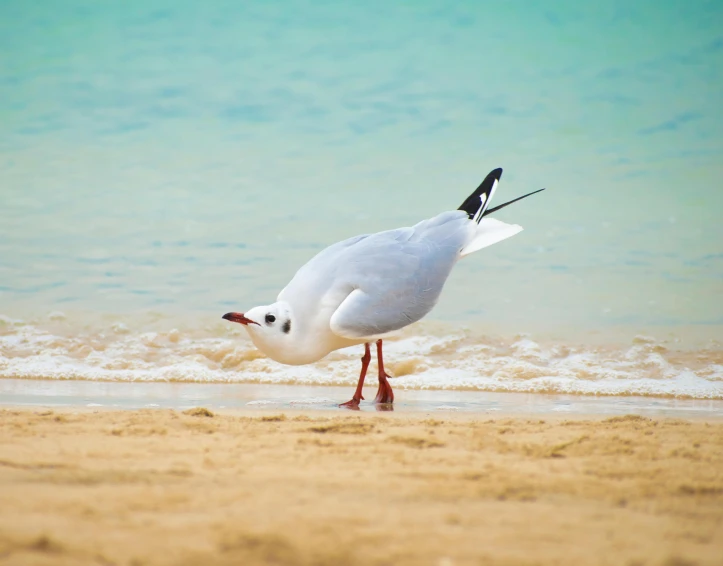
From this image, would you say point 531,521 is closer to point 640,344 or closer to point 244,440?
point 244,440

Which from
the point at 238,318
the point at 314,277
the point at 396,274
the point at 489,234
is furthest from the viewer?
the point at 489,234

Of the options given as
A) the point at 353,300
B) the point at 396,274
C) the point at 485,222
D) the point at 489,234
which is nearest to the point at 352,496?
the point at 353,300

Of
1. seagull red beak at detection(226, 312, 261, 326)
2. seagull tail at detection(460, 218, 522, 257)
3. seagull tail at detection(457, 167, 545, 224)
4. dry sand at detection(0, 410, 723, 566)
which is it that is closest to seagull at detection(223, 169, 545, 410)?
seagull red beak at detection(226, 312, 261, 326)

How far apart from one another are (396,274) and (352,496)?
120 inches

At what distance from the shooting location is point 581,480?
2186 mm

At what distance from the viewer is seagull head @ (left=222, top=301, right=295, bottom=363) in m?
4.56

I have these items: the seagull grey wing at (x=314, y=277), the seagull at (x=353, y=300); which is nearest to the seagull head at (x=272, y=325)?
the seagull at (x=353, y=300)

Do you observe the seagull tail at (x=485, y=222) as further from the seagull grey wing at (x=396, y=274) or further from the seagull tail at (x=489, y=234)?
the seagull grey wing at (x=396, y=274)

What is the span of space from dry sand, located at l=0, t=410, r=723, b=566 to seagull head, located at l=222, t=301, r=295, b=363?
1347mm

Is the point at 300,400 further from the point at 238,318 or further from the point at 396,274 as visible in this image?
the point at 396,274

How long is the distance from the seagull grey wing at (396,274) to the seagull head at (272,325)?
0.30 metres

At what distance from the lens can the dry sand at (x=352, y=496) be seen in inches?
58.0

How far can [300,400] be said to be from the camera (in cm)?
499

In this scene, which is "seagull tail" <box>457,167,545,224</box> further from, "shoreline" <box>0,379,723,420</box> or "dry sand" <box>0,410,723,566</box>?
"dry sand" <box>0,410,723,566</box>
